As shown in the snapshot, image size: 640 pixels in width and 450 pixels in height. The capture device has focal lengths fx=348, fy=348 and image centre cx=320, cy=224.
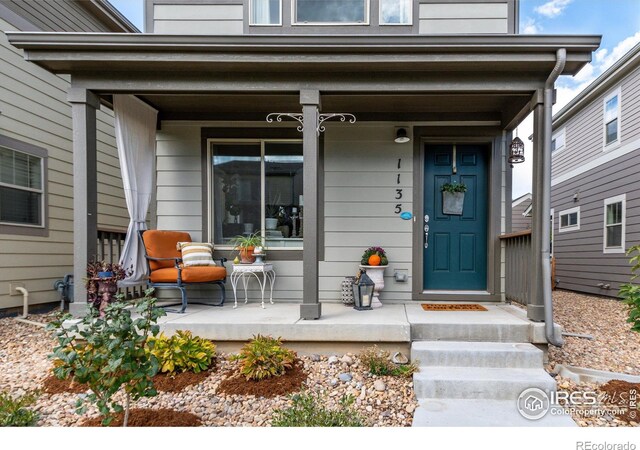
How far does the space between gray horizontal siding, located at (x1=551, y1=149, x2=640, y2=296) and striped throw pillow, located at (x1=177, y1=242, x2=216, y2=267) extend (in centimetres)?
721

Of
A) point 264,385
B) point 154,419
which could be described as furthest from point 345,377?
point 154,419

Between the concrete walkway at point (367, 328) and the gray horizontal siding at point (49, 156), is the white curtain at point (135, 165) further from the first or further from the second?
the gray horizontal siding at point (49, 156)

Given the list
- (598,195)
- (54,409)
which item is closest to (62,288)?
(54,409)

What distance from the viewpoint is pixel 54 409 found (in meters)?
2.35

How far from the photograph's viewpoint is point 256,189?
4367 mm

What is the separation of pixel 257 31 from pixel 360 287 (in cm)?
319

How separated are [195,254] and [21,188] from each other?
9.03ft

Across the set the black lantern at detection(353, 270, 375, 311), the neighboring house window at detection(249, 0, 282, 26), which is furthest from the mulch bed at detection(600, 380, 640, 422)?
the neighboring house window at detection(249, 0, 282, 26)

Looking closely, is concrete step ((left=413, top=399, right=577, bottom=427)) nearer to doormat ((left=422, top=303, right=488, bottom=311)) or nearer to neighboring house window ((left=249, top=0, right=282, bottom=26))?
doormat ((left=422, top=303, right=488, bottom=311))

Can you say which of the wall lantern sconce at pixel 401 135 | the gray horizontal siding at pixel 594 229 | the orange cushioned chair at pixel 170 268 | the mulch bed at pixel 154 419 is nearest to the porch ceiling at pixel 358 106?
the wall lantern sconce at pixel 401 135

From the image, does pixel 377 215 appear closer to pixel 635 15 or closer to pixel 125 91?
pixel 125 91

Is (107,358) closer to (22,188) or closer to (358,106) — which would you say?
(358,106)

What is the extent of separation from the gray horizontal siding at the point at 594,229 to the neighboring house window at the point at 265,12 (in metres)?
6.67

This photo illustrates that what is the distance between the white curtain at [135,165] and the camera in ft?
12.1
